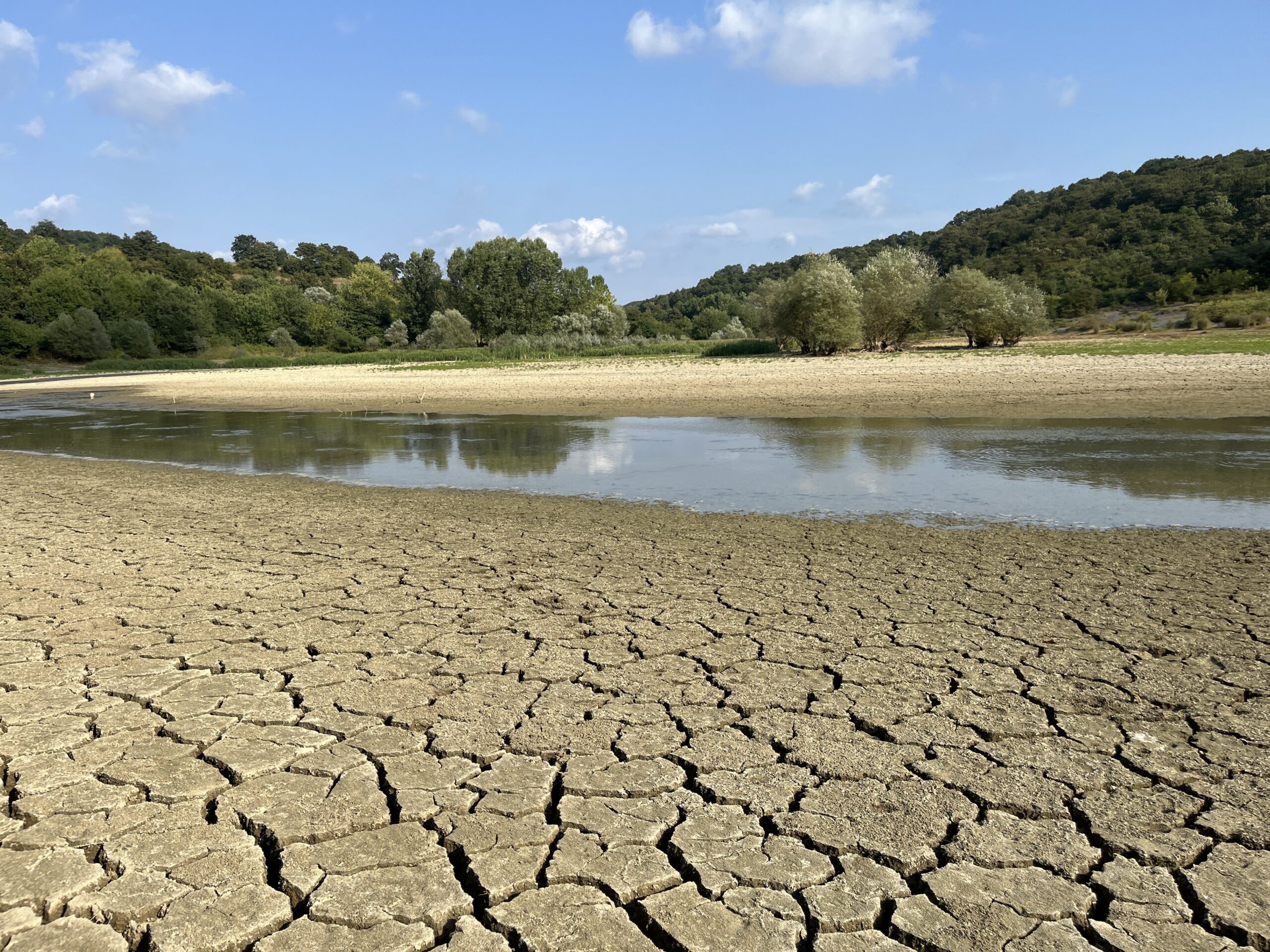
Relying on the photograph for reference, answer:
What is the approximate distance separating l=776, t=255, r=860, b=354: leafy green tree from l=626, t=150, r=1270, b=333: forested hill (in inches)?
564

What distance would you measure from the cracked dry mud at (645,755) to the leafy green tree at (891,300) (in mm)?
32275

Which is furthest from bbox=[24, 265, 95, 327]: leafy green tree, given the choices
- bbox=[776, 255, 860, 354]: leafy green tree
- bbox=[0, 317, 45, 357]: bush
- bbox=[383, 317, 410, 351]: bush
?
bbox=[776, 255, 860, 354]: leafy green tree

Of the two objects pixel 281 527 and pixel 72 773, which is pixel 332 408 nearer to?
pixel 281 527

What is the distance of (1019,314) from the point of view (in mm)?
33750

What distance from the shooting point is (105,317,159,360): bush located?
6150 centimetres

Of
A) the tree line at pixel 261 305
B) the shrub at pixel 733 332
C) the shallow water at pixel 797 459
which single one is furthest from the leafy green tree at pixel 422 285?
the shallow water at pixel 797 459

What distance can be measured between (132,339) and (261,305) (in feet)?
47.5

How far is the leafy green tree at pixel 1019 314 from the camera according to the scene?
33.8 metres

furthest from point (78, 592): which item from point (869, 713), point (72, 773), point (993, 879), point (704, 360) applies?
point (704, 360)

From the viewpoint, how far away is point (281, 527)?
7.84 m

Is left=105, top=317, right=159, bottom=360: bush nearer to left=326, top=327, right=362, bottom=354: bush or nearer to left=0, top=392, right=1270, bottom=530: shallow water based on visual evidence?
left=326, top=327, right=362, bottom=354: bush

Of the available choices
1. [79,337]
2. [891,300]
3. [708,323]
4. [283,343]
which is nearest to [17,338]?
[79,337]

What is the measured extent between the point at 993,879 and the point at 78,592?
6.22m

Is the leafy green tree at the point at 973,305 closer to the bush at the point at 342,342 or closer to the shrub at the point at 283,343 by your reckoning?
the shrub at the point at 283,343
